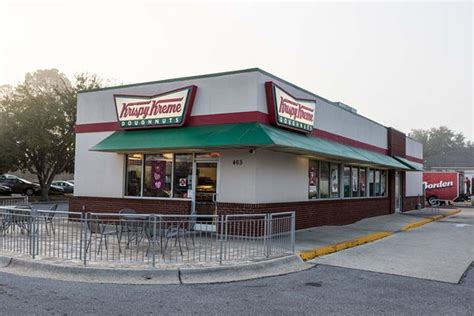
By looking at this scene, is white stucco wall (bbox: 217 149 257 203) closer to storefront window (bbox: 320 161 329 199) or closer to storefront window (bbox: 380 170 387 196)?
storefront window (bbox: 320 161 329 199)

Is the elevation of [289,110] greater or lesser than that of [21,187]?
greater

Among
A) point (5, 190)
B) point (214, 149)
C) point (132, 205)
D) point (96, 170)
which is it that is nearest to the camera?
point (214, 149)

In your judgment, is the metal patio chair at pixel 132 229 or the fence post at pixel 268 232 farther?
the fence post at pixel 268 232

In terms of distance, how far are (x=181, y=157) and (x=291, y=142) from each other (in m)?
4.06

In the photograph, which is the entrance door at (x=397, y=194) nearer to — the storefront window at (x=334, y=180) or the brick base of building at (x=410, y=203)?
the brick base of building at (x=410, y=203)

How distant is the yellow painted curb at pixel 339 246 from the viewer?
10.9 m

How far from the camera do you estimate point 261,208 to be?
44.0 ft

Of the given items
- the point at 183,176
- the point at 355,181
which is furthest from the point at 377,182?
the point at 183,176

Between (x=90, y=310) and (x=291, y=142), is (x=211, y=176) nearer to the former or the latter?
(x=291, y=142)

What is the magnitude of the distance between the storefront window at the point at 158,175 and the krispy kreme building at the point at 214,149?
3 cm

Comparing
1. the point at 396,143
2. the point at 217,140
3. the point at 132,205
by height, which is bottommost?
the point at 132,205

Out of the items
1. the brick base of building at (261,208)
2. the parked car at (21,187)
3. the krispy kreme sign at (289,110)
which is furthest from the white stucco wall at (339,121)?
the parked car at (21,187)

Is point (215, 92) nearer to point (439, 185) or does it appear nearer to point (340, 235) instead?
point (340, 235)

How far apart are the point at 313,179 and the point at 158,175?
589 cm
